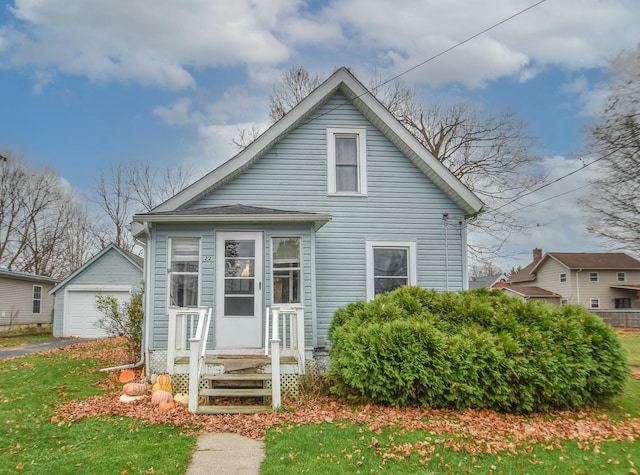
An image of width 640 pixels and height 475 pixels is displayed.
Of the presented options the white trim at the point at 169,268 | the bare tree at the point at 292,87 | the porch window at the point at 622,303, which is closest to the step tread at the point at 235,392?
the white trim at the point at 169,268

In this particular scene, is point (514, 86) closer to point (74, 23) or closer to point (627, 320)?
point (74, 23)

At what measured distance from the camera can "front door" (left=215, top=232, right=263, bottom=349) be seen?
8.79 m

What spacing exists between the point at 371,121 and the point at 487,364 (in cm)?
609

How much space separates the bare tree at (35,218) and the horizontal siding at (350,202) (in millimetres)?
24150

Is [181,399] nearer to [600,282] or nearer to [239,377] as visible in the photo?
[239,377]

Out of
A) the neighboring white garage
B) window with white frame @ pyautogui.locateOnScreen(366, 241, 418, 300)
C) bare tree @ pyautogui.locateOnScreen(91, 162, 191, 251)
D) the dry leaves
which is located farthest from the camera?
bare tree @ pyautogui.locateOnScreen(91, 162, 191, 251)

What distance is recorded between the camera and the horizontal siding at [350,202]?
10.2 m

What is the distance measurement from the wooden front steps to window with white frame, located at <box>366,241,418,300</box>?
3.79 m

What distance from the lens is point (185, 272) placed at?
29.7ft

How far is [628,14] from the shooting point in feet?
36.1

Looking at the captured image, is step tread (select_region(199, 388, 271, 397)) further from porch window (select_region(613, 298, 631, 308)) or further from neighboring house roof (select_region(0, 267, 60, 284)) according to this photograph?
porch window (select_region(613, 298, 631, 308))

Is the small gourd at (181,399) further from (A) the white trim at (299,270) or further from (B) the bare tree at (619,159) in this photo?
(B) the bare tree at (619,159)

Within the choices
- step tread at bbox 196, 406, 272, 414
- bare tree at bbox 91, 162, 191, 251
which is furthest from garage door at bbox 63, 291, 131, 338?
step tread at bbox 196, 406, 272, 414

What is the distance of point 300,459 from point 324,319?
16.7ft
